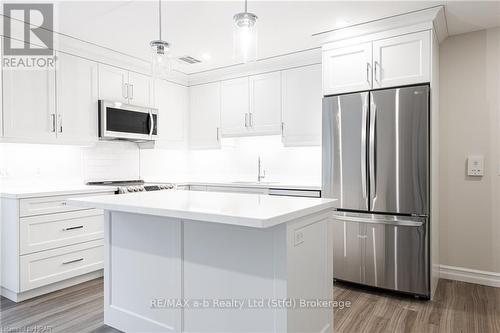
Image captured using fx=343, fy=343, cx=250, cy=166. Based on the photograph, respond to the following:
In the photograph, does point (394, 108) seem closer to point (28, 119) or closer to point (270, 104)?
point (270, 104)

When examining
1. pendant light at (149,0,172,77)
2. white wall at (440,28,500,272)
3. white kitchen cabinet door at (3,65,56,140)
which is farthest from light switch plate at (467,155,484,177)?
white kitchen cabinet door at (3,65,56,140)

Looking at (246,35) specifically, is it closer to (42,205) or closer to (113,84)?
(42,205)

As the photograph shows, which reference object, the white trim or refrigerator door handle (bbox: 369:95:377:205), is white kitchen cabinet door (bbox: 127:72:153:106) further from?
refrigerator door handle (bbox: 369:95:377:205)

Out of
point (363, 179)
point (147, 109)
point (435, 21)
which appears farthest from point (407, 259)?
point (147, 109)

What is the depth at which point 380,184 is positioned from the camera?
9.93 ft

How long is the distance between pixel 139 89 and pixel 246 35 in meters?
2.73

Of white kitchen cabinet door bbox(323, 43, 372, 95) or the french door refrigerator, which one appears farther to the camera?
white kitchen cabinet door bbox(323, 43, 372, 95)

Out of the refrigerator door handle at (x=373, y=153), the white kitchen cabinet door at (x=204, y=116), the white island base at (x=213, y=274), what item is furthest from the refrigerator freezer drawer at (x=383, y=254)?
the white kitchen cabinet door at (x=204, y=116)

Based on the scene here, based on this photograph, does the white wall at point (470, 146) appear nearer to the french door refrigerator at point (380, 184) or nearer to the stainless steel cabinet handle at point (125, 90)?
the french door refrigerator at point (380, 184)

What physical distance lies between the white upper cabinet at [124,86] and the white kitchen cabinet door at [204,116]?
0.73m

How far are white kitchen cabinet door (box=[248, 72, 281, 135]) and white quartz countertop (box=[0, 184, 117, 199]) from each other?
1.89 meters

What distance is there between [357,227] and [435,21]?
189 cm

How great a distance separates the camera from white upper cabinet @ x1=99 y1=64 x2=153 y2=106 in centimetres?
390

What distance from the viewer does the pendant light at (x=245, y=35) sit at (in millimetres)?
1903
